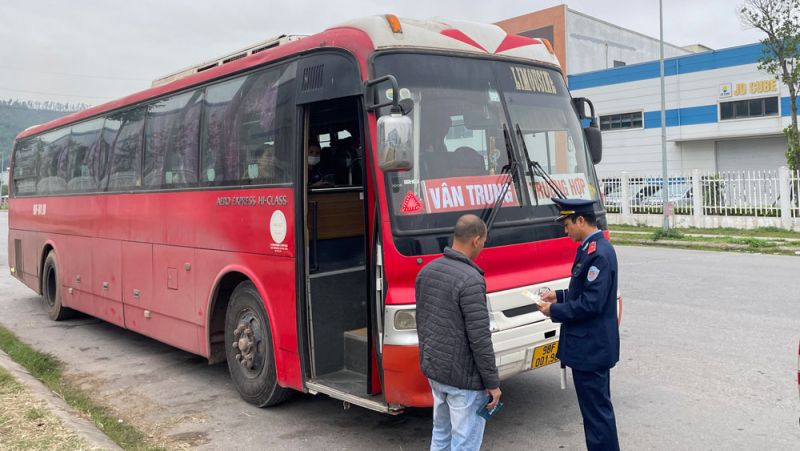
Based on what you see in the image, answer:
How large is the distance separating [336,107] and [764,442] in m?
4.03

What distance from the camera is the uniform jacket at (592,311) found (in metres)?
3.84

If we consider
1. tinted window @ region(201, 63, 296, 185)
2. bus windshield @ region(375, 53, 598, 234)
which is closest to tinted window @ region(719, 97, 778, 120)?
bus windshield @ region(375, 53, 598, 234)

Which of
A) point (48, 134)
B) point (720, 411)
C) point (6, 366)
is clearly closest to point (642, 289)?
point (720, 411)

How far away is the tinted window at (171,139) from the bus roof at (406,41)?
0.74 meters

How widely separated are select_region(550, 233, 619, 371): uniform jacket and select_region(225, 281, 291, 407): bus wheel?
108 inches

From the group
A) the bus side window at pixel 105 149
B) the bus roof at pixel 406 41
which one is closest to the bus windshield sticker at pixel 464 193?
the bus roof at pixel 406 41

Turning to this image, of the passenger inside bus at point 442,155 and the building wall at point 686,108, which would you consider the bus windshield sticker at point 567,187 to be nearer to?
the passenger inside bus at point 442,155

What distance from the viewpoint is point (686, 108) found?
112 ft

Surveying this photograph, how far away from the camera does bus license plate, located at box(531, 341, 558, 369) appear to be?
4836mm

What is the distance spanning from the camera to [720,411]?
17.3 feet

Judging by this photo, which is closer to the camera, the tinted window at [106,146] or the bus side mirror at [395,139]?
the bus side mirror at [395,139]

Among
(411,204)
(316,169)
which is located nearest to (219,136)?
(316,169)

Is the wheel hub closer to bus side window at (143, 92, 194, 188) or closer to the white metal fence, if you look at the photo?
bus side window at (143, 92, 194, 188)

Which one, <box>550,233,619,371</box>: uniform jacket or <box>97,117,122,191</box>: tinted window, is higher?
<box>97,117,122,191</box>: tinted window
